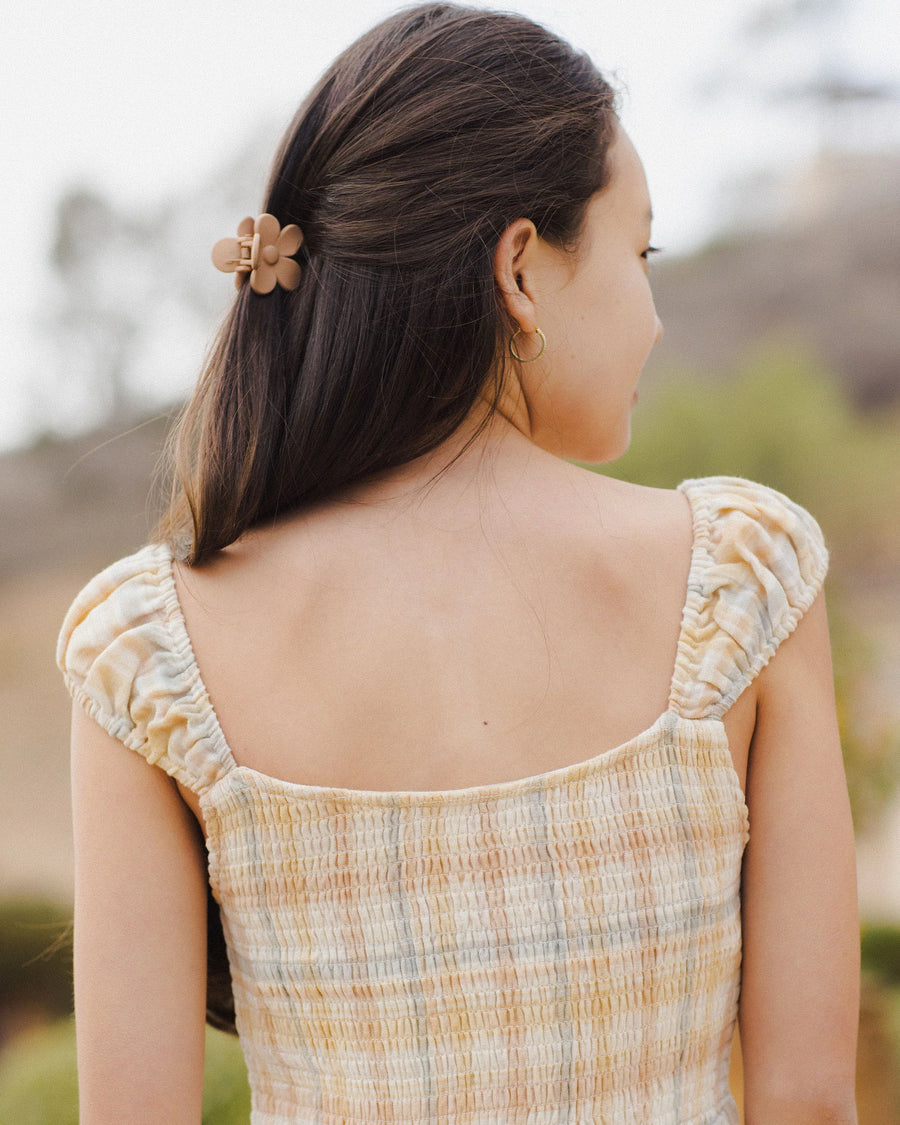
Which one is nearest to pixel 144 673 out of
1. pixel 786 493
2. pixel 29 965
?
pixel 29 965

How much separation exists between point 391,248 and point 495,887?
0.49m

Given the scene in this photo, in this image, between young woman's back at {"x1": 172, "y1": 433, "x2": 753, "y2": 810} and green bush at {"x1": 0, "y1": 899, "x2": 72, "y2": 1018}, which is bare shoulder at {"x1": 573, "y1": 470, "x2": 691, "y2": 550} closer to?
young woman's back at {"x1": 172, "y1": 433, "x2": 753, "y2": 810}

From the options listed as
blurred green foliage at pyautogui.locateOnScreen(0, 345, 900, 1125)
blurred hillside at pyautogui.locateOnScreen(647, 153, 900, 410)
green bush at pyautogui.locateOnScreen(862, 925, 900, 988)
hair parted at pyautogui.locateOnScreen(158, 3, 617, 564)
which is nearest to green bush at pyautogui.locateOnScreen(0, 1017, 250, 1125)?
blurred green foliage at pyautogui.locateOnScreen(0, 345, 900, 1125)

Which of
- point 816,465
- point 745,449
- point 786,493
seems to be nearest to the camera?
point 786,493

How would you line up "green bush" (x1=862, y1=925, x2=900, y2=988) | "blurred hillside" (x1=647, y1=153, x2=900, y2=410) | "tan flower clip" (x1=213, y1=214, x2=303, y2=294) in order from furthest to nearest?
"blurred hillside" (x1=647, y1=153, x2=900, y2=410), "green bush" (x1=862, y1=925, x2=900, y2=988), "tan flower clip" (x1=213, y1=214, x2=303, y2=294)

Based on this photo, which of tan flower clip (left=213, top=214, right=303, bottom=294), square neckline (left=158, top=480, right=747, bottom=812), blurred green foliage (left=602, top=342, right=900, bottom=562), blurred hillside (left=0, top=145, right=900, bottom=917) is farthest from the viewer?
blurred hillside (left=0, top=145, right=900, bottom=917)

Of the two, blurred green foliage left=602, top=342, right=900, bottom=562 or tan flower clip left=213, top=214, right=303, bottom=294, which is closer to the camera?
tan flower clip left=213, top=214, right=303, bottom=294

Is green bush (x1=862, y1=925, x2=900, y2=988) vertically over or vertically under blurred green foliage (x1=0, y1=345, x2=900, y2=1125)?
under

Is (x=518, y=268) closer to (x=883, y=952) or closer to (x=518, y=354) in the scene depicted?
(x=518, y=354)

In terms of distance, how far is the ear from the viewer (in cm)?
87

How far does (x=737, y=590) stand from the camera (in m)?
0.85

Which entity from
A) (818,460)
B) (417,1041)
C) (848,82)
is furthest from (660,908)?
(848,82)

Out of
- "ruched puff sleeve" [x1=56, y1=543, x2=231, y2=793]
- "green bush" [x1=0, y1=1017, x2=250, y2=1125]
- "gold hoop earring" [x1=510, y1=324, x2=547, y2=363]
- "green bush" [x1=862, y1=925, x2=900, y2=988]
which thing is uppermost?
"gold hoop earring" [x1=510, y1=324, x2=547, y2=363]

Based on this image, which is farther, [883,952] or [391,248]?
[883,952]
